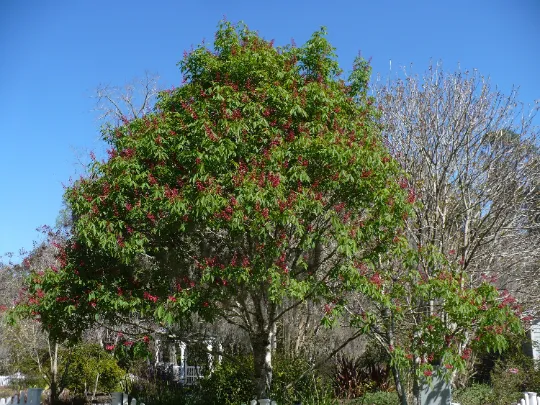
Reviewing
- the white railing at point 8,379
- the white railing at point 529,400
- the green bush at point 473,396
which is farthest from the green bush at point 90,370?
the white railing at point 529,400

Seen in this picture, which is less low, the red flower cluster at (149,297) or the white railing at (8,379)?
the red flower cluster at (149,297)

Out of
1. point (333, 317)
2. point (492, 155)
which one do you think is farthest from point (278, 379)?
point (492, 155)

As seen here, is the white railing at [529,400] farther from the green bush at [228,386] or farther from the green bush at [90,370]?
the green bush at [90,370]

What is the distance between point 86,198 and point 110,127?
190 centimetres

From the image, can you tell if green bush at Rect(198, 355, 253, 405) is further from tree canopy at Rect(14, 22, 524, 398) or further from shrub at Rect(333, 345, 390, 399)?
tree canopy at Rect(14, 22, 524, 398)

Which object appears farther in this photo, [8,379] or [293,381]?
[8,379]

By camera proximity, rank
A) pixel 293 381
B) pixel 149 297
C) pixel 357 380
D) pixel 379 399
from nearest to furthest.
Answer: pixel 149 297, pixel 293 381, pixel 379 399, pixel 357 380

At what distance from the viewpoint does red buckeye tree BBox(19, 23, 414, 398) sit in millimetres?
7980

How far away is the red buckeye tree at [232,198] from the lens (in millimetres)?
7980

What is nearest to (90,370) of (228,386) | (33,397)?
(228,386)

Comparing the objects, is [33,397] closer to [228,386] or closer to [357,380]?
[228,386]

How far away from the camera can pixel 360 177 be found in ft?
27.5

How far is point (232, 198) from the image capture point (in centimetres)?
779

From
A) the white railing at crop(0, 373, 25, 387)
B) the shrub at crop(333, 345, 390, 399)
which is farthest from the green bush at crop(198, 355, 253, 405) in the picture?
the white railing at crop(0, 373, 25, 387)
